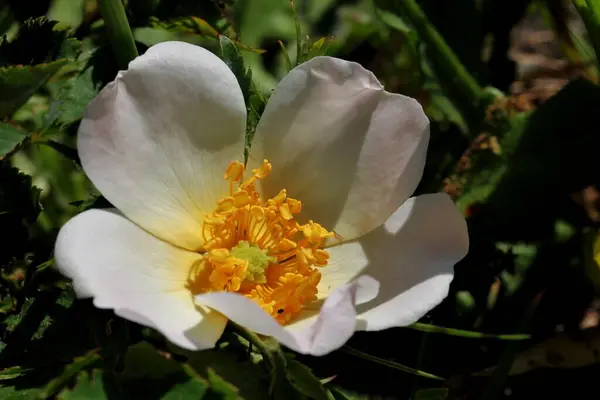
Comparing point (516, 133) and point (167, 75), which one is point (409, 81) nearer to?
point (516, 133)

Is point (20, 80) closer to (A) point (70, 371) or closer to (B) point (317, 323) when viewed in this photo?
(A) point (70, 371)

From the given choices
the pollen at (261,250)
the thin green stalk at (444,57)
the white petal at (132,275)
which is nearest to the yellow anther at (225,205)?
the pollen at (261,250)

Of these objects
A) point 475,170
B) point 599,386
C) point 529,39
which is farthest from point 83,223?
point 529,39

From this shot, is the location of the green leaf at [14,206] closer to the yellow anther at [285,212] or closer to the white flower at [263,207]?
the white flower at [263,207]

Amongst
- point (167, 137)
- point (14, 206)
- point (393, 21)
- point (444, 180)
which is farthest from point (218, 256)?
point (393, 21)

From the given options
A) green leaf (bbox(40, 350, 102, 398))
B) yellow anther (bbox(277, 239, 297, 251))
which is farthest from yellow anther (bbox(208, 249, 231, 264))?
green leaf (bbox(40, 350, 102, 398))

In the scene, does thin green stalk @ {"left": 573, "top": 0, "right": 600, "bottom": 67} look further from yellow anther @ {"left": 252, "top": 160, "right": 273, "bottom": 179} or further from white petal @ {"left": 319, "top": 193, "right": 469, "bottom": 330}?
yellow anther @ {"left": 252, "top": 160, "right": 273, "bottom": 179}

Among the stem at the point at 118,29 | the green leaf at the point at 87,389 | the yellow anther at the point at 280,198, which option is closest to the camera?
the green leaf at the point at 87,389
